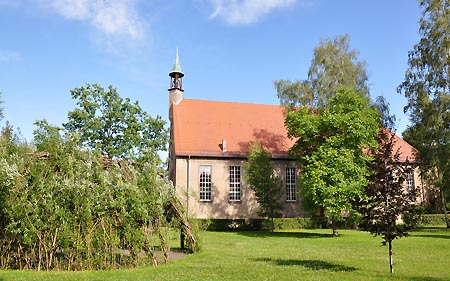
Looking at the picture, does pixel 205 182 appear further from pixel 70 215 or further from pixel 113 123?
pixel 70 215

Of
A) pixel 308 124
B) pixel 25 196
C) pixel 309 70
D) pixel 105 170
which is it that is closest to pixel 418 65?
pixel 309 70

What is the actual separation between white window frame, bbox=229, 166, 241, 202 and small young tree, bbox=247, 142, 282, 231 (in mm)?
3893

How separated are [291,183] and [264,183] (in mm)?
6552

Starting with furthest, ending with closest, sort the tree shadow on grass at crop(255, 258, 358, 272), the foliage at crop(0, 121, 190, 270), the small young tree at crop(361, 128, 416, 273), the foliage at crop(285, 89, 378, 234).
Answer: the foliage at crop(285, 89, 378, 234) < the tree shadow on grass at crop(255, 258, 358, 272) < the foliage at crop(0, 121, 190, 270) < the small young tree at crop(361, 128, 416, 273)

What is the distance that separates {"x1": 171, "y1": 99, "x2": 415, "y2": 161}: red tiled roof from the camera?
3444cm

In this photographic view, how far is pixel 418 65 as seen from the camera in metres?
30.1

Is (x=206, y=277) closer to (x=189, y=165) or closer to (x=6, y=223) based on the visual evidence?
(x=6, y=223)

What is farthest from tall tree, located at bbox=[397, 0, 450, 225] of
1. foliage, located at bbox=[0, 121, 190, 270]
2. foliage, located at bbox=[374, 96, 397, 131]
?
foliage, located at bbox=[0, 121, 190, 270]

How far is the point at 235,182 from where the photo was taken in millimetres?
34938

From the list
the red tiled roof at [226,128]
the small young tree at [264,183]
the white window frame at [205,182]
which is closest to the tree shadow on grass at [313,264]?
the small young tree at [264,183]

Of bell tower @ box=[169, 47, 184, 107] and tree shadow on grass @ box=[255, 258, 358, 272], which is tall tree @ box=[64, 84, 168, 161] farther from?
tree shadow on grass @ box=[255, 258, 358, 272]

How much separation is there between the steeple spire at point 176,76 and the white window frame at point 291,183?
42.1 feet

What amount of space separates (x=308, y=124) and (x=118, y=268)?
54.3 ft

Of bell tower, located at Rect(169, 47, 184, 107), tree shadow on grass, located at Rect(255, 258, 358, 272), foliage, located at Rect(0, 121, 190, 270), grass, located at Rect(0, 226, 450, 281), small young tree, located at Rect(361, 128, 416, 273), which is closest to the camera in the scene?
grass, located at Rect(0, 226, 450, 281)
